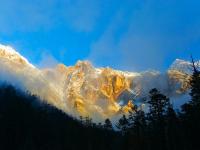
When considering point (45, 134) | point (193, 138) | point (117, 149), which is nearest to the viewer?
point (193, 138)

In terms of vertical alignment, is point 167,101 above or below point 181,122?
above

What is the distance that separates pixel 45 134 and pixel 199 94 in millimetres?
126336

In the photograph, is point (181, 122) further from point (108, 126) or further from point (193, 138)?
point (108, 126)

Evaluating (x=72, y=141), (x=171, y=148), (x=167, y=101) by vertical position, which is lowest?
(x=171, y=148)

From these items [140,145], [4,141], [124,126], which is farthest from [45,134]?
[140,145]

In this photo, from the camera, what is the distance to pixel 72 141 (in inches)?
6088

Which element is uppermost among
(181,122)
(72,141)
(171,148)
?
(72,141)

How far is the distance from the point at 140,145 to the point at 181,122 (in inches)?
497

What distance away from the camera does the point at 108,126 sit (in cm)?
16288

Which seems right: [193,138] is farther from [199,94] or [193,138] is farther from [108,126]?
[108,126]

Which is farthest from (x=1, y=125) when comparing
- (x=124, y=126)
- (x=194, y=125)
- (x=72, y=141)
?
(x=194, y=125)

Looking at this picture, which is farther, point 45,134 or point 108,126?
point 45,134

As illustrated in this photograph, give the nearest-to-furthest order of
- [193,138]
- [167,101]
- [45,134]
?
[193,138] < [167,101] < [45,134]

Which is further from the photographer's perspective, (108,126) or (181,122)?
(108,126)
